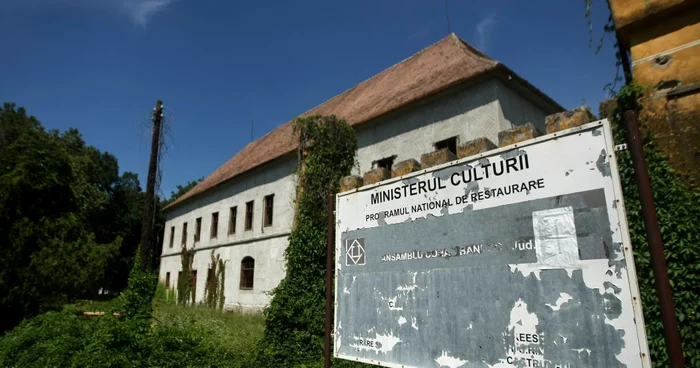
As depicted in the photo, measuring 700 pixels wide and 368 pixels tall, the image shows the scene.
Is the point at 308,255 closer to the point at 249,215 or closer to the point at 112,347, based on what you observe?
the point at 112,347

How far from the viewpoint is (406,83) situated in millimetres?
15109

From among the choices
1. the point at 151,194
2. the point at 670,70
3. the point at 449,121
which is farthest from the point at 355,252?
the point at 151,194

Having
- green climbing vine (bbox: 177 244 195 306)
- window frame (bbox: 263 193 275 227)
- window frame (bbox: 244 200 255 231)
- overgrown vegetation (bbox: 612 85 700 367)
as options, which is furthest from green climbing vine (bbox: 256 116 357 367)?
green climbing vine (bbox: 177 244 195 306)

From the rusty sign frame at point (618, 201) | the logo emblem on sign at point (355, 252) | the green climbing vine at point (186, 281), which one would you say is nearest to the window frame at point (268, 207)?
the green climbing vine at point (186, 281)

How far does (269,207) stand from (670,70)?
1715cm

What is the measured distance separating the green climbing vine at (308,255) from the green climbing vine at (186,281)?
1718 cm

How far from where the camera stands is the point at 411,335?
3164mm

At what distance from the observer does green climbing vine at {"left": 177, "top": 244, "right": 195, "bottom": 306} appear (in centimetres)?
2316

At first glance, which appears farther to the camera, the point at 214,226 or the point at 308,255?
the point at 214,226

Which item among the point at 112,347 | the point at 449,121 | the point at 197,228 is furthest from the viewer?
the point at 197,228

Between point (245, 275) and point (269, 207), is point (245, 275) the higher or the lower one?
the lower one

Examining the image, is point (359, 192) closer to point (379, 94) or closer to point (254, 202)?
point (379, 94)

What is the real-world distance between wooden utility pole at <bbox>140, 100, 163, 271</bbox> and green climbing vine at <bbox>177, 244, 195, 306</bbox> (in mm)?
9572

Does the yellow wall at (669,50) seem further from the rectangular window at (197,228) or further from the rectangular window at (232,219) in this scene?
the rectangular window at (197,228)
